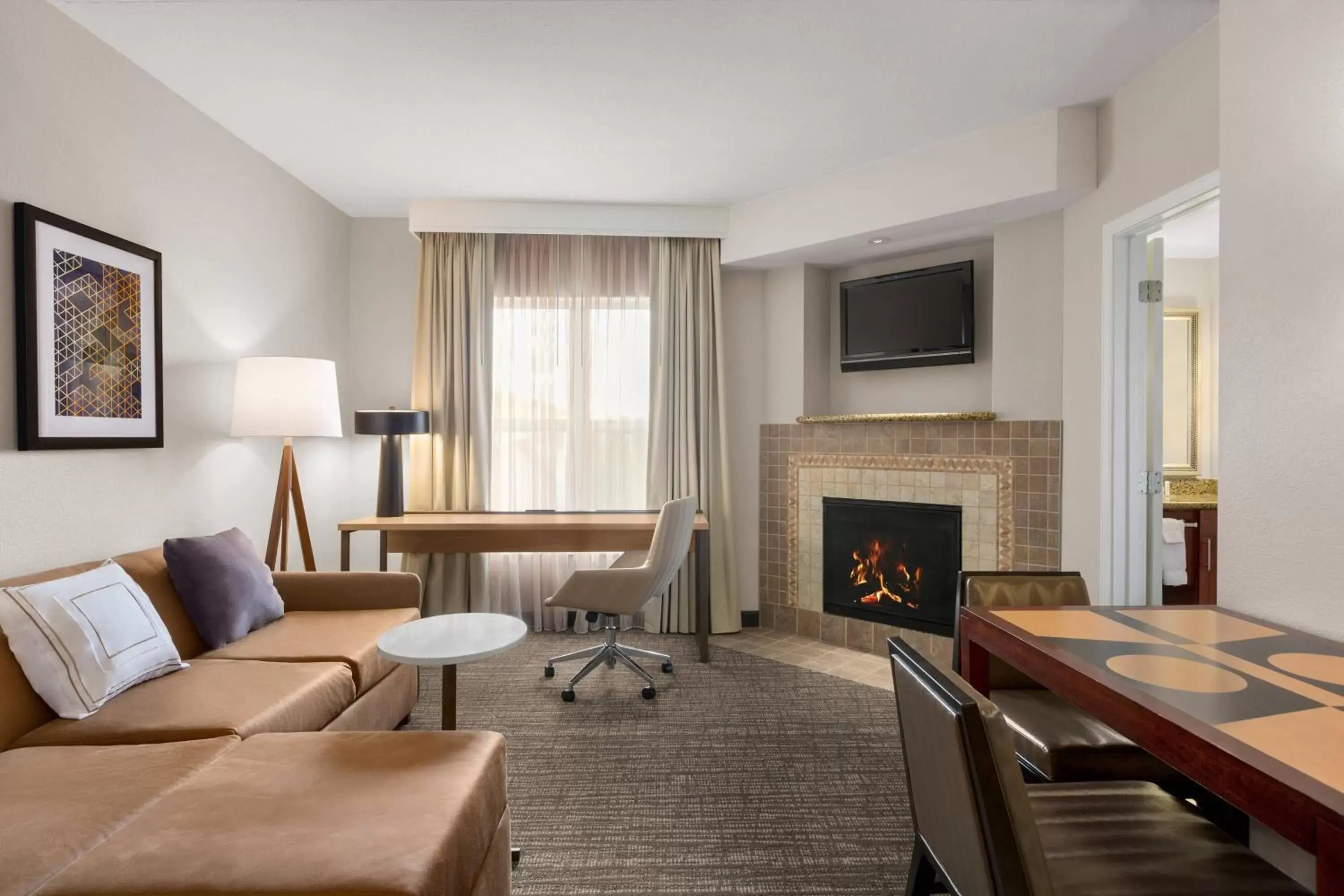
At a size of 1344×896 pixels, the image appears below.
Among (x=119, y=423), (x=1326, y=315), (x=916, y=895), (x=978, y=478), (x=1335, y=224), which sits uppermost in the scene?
(x=1335, y=224)

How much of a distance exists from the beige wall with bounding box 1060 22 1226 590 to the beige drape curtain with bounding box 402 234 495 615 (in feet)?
10.5

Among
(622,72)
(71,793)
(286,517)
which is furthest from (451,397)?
(71,793)

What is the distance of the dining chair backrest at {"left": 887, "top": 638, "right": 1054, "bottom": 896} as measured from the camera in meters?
0.94

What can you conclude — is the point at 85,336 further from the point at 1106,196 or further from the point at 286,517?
the point at 1106,196

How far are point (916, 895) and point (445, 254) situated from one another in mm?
4103

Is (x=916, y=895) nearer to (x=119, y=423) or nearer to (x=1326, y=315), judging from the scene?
(x=1326, y=315)

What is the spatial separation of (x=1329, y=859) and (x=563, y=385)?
403 cm

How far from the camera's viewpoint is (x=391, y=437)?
13.3 feet

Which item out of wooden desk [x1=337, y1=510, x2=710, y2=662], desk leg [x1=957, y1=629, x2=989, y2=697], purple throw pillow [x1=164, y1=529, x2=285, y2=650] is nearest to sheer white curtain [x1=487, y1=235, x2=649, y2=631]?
wooden desk [x1=337, y1=510, x2=710, y2=662]

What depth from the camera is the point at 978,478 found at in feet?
12.0

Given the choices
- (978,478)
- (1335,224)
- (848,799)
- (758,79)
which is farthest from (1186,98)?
(848,799)

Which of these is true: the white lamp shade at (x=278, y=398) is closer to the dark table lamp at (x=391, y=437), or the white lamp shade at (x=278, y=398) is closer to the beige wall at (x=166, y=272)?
the beige wall at (x=166, y=272)

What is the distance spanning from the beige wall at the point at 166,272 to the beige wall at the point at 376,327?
303mm

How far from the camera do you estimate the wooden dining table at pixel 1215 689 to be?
86 centimetres
